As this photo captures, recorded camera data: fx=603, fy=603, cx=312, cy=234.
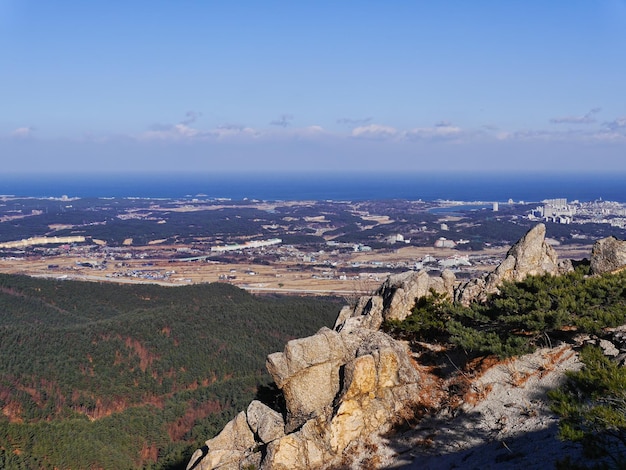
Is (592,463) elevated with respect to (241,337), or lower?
elevated

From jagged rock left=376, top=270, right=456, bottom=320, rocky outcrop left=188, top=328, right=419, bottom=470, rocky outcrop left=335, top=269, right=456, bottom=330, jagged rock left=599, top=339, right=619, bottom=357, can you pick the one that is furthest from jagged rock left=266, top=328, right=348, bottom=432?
jagged rock left=599, top=339, right=619, bottom=357

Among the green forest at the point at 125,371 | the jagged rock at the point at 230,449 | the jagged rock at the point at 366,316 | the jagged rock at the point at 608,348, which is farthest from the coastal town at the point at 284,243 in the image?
the jagged rock at the point at 608,348

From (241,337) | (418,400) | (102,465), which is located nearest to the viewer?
(418,400)

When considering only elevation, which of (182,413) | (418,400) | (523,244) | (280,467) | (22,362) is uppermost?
(523,244)

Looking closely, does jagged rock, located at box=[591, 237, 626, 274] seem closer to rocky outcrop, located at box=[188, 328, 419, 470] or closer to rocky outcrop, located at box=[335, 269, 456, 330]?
rocky outcrop, located at box=[335, 269, 456, 330]

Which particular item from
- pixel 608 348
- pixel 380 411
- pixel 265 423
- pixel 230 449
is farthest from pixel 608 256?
pixel 230 449

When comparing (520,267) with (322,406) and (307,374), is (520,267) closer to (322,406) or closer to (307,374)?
(307,374)

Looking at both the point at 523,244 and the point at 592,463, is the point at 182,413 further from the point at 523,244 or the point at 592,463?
the point at 592,463

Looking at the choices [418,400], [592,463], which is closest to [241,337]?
[418,400]

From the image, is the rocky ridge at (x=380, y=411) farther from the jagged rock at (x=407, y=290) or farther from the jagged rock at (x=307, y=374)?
the jagged rock at (x=407, y=290)
